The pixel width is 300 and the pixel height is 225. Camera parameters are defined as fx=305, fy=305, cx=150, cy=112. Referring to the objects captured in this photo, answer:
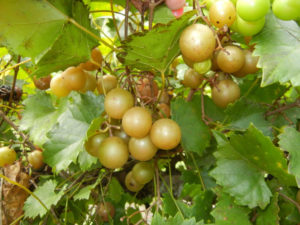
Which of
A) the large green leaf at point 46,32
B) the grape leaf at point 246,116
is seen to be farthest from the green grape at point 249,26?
the large green leaf at point 46,32

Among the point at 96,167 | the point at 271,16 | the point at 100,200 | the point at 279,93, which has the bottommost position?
the point at 100,200

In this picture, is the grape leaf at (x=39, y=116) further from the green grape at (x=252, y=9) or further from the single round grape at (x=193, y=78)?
the green grape at (x=252, y=9)

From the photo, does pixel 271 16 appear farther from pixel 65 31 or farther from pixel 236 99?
pixel 65 31

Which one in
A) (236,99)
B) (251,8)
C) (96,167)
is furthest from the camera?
(96,167)

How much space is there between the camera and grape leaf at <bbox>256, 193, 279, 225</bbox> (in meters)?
0.66

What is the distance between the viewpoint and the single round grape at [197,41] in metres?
0.59

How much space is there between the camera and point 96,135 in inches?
30.7

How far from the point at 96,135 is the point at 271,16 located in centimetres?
51

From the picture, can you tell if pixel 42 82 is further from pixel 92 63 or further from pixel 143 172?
pixel 143 172

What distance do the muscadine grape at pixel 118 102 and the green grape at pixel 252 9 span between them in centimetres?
31

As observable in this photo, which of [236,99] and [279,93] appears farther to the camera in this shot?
[279,93]

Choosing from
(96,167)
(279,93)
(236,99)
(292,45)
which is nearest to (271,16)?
(292,45)

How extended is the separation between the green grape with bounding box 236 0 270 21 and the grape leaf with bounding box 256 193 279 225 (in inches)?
15.2

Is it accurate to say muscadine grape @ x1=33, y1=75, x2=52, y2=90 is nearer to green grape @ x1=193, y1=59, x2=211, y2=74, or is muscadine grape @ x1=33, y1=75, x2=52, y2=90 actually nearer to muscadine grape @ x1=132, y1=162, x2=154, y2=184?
muscadine grape @ x1=132, y1=162, x2=154, y2=184
